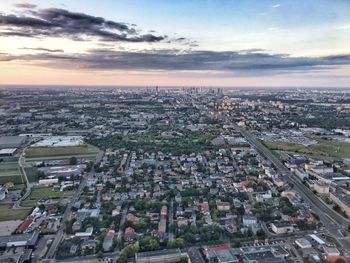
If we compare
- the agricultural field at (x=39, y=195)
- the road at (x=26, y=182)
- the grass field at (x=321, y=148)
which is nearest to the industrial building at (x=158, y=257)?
the agricultural field at (x=39, y=195)

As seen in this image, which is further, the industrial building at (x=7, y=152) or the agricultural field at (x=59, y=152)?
the industrial building at (x=7, y=152)

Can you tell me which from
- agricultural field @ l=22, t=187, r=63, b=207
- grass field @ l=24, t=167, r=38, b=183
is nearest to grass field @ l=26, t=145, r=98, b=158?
grass field @ l=24, t=167, r=38, b=183

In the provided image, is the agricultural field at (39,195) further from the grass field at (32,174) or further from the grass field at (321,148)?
the grass field at (321,148)

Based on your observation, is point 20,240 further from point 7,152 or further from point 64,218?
point 7,152

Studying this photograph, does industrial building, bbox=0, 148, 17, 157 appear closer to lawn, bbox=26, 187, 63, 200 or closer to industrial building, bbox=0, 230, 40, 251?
lawn, bbox=26, 187, 63, 200

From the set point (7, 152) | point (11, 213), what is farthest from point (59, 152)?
point (11, 213)
